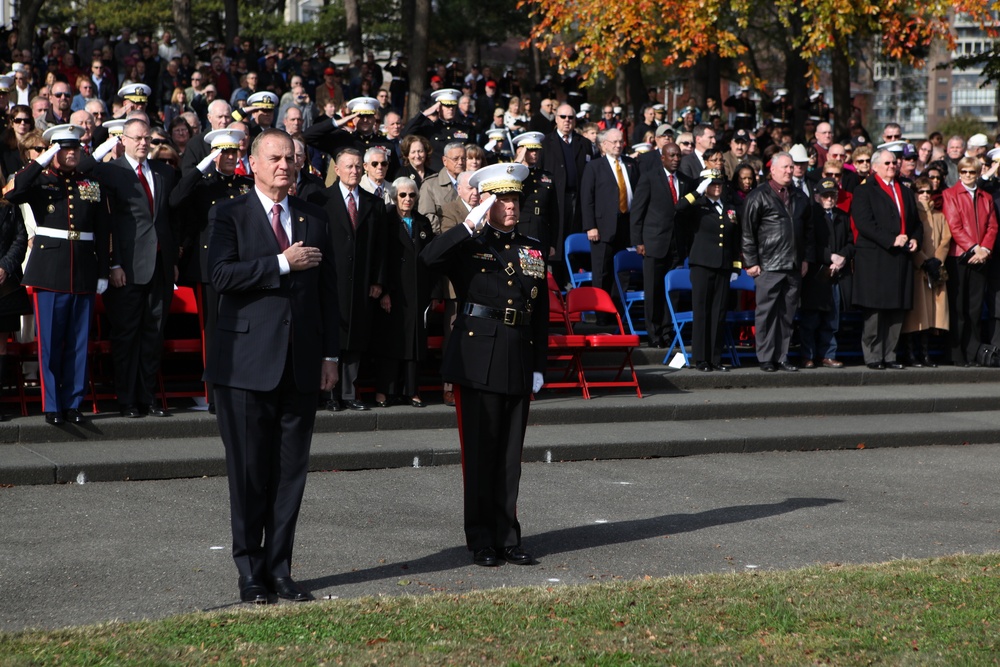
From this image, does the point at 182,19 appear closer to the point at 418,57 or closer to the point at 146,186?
the point at 418,57

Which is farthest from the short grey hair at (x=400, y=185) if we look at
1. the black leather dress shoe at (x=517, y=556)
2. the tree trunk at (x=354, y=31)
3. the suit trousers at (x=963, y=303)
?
the tree trunk at (x=354, y=31)

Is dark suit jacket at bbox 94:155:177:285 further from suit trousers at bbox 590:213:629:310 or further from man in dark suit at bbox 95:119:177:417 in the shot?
suit trousers at bbox 590:213:629:310

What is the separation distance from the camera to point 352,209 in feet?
36.8

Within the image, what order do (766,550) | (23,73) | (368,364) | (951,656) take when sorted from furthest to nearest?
1. (23,73)
2. (368,364)
3. (766,550)
4. (951,656)

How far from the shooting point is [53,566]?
687 cm

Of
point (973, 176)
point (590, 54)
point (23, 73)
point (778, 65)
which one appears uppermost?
point (778, 65)

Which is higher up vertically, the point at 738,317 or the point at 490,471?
the point at 738,317

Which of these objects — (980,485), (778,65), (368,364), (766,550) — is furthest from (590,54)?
→ (778,65)

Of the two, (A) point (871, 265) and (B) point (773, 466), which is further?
(A) point (871, 265)

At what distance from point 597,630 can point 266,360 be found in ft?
6.51

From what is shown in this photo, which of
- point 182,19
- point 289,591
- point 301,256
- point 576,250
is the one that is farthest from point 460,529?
point 182,19

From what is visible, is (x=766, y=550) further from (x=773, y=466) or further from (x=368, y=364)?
(x=368, y=364)

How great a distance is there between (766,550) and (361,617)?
279 centimetres

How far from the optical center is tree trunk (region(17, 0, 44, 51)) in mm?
26562
